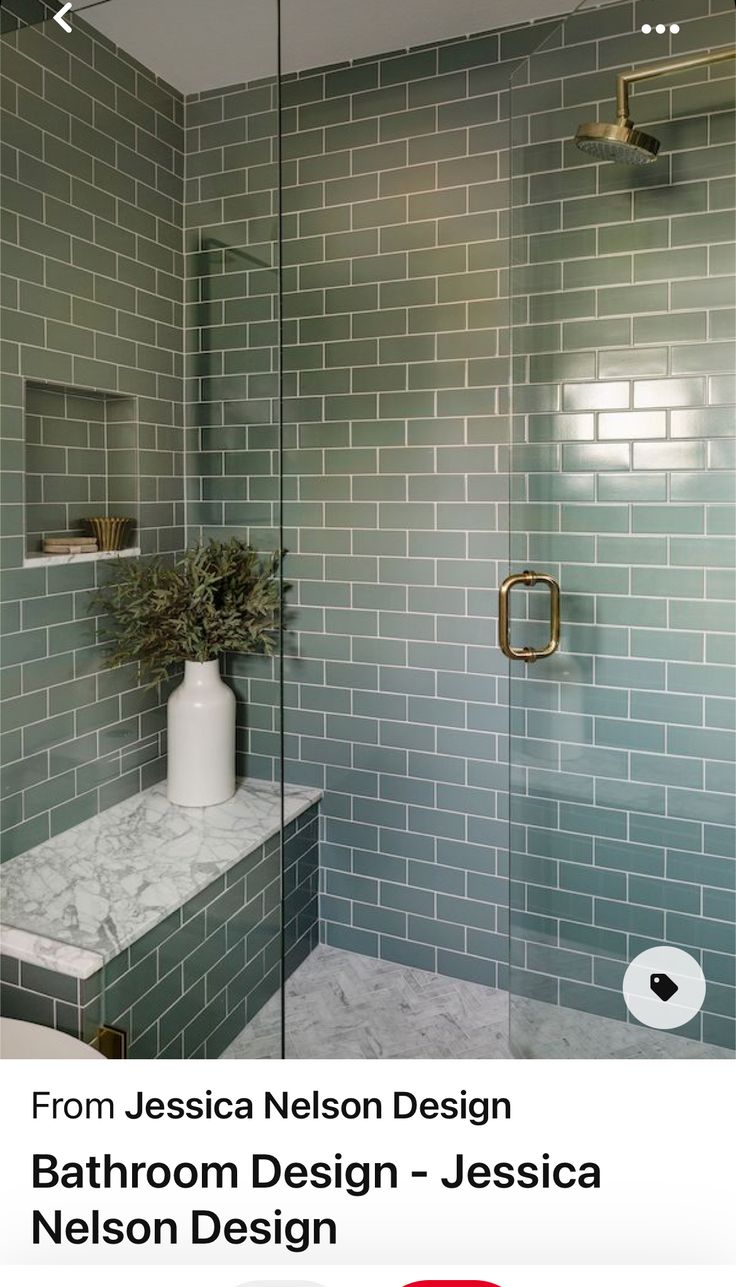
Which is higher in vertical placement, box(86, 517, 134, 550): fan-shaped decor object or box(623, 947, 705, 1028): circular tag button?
box(86, 517, 134, 550): fan-shaped decor object

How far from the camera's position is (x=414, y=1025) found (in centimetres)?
198

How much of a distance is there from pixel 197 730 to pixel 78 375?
57 centimetres

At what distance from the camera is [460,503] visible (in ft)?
6.82

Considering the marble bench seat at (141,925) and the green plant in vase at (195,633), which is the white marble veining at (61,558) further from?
the marble bench seat at (141,925)

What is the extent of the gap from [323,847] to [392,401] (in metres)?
1.24

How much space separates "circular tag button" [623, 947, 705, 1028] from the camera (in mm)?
1325

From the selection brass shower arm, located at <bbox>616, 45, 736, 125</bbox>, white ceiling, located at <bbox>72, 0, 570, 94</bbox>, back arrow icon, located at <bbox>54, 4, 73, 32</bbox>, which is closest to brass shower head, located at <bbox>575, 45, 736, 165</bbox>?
brass shower arm, located at <bbox>616, 45, 736, 125</bbox>

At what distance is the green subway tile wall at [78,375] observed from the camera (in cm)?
123

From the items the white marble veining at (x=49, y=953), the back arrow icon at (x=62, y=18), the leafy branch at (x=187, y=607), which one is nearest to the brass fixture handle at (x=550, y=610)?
Answer: the leafy branch at (x=187, y=607)

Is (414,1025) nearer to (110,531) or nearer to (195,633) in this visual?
(195,633)

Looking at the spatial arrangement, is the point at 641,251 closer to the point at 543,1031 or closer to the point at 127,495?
the point at 127,495

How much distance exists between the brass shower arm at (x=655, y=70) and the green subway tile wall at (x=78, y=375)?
2.27ft

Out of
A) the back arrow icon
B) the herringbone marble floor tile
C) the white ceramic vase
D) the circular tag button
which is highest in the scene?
the back arrow icon

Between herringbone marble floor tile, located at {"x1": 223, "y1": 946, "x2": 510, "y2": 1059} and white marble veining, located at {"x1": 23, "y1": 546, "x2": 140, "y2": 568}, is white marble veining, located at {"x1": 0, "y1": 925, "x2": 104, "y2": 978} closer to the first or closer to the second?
white marble veining, located at {"x1": 23, "y1": 546, "x2": 140, "y2": 568}
